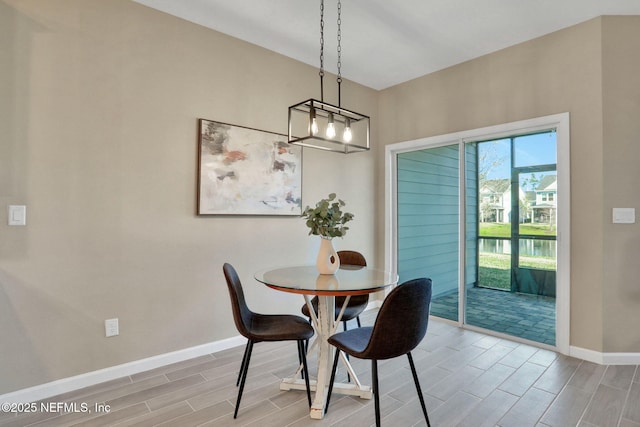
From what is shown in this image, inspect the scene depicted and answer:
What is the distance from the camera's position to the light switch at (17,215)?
214 cm

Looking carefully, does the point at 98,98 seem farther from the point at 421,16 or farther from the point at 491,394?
the point at 491,394

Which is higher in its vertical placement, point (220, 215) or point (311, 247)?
point (220, 215)

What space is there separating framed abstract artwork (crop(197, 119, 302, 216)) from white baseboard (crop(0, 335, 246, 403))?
1.16 metres

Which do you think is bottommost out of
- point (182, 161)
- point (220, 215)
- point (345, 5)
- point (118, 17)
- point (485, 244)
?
point (485, 244)

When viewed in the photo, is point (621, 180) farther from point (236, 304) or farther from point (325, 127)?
point (236, 304)

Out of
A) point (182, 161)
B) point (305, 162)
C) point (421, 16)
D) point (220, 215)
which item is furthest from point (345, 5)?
point (220, 215)

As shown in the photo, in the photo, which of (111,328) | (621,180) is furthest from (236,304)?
(621,180)

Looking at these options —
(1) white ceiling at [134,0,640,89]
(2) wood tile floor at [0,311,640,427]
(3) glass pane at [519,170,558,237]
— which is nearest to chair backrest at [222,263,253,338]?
(2) wood tile floor at [0,311,640,427]

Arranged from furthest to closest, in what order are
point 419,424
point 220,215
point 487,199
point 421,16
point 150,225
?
point 487,199
point 220,215
point 421,16
point 150,225
point 419,424

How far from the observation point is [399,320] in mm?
1758

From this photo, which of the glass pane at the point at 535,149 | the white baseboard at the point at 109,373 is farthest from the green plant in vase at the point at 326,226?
the glass pane at the point at 535,149

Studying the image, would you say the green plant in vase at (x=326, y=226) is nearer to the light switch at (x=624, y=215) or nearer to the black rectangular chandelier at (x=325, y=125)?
the black rectangular chandelier at (x=325, y=125)

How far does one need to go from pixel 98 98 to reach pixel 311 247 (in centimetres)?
230

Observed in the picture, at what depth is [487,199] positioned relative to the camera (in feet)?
11.7
